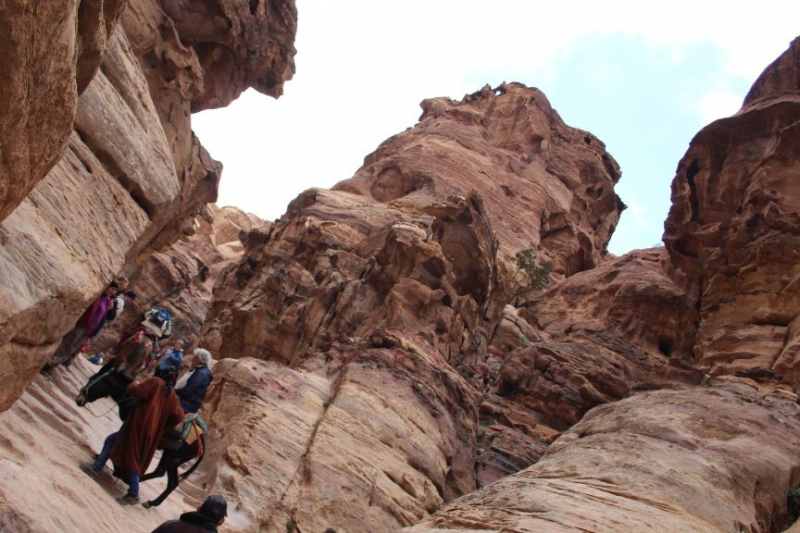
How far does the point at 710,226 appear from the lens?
35781 millimetres

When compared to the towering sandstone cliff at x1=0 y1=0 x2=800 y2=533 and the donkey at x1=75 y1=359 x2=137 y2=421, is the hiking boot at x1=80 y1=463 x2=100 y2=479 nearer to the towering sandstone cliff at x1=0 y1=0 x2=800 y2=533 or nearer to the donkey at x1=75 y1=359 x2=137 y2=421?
the towering sandstone cliff at x1=0 y1=0 x2=800 y2=533

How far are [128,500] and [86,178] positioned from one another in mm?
5177

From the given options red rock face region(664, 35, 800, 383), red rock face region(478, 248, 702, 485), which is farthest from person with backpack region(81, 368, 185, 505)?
red rock face region(664, 35, 800, 383)

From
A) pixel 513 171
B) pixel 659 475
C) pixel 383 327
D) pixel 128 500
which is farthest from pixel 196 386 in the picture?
pixel 513 171

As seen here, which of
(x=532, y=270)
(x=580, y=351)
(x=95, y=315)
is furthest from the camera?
(x=532, y=270)

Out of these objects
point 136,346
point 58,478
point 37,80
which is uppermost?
point 37,80

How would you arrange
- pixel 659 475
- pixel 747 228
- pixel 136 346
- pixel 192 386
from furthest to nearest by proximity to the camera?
pixel 747 228
pixel 659 475
pixel 192 386
pixel 136 346

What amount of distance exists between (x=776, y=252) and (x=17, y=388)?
31.7 m

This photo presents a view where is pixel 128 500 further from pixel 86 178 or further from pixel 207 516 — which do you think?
pixel 86 178

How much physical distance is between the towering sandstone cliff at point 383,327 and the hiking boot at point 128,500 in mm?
223

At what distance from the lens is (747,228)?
109 ft

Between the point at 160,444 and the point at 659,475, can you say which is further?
the point at 659,475

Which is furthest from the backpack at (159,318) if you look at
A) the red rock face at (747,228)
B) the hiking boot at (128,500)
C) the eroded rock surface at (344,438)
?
the red rock face at (747,228)

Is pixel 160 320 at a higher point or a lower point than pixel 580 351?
lower
